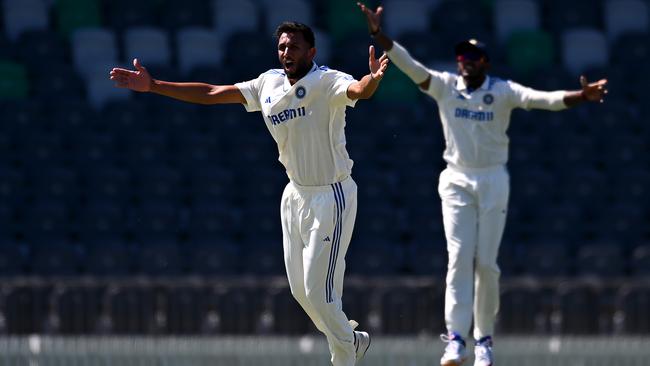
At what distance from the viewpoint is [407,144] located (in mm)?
16641

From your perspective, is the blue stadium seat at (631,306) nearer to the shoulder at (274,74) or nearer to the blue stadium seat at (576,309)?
the blue stadium seat at (576,309)

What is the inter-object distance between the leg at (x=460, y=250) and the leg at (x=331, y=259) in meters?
1.28

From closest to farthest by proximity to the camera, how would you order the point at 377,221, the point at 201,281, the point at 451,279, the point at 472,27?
1. the point at 451,279
2. the point at 201,281
3. the point at 377,221
4. the point at 472,27

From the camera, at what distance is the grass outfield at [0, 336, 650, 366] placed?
1050 cm

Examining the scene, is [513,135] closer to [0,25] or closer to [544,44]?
[544,44]

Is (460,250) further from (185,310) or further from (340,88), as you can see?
(185,310)

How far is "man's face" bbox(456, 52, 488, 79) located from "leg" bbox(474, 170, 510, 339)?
69 centimetres

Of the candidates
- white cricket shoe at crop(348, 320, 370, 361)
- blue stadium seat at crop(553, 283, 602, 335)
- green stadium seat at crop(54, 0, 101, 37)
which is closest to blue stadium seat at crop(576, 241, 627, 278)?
blue stadium seat at crop(553, 283, 602, 335)

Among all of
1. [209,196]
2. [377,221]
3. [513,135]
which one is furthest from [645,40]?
[209,196]

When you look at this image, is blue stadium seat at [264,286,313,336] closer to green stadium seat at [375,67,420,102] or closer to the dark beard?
green stadium seat at [375,67,420,102]

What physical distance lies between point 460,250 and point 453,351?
70 cm

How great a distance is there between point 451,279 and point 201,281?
4382mm

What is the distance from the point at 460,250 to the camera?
407 inches

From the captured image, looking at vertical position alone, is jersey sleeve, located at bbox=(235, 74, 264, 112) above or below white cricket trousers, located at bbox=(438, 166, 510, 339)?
above
